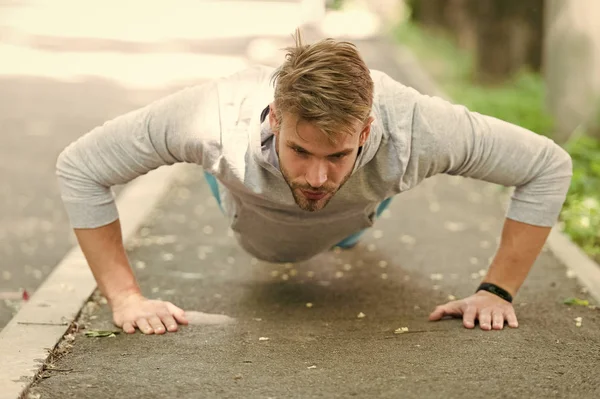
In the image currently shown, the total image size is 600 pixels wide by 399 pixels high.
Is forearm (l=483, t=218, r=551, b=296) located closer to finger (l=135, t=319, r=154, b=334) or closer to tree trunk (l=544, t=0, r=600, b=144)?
finger (l=135, t=319, r=154, b=334)

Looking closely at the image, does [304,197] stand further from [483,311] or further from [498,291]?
[498,291]

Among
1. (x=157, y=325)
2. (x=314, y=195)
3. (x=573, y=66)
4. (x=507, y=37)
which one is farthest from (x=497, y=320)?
(x=507, y=37)

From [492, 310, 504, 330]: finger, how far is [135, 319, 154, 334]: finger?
1.49m

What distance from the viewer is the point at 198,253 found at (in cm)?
591

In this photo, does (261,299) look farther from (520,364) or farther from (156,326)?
(520,364)

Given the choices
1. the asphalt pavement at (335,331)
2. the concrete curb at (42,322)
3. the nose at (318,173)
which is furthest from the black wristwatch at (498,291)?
the concrete curb at (42,322)

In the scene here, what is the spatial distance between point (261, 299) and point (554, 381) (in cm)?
177

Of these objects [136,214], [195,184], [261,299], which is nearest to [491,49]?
[195,184]

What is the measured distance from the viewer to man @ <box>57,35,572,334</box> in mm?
3666

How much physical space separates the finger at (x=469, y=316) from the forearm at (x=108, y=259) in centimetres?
148

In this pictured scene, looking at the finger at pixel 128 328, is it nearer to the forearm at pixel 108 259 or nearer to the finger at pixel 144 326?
the finger at pixel 144 326

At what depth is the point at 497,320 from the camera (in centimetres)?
423

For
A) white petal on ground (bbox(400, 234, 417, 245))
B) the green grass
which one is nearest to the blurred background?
the green grass

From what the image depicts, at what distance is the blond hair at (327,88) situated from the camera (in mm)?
3570
